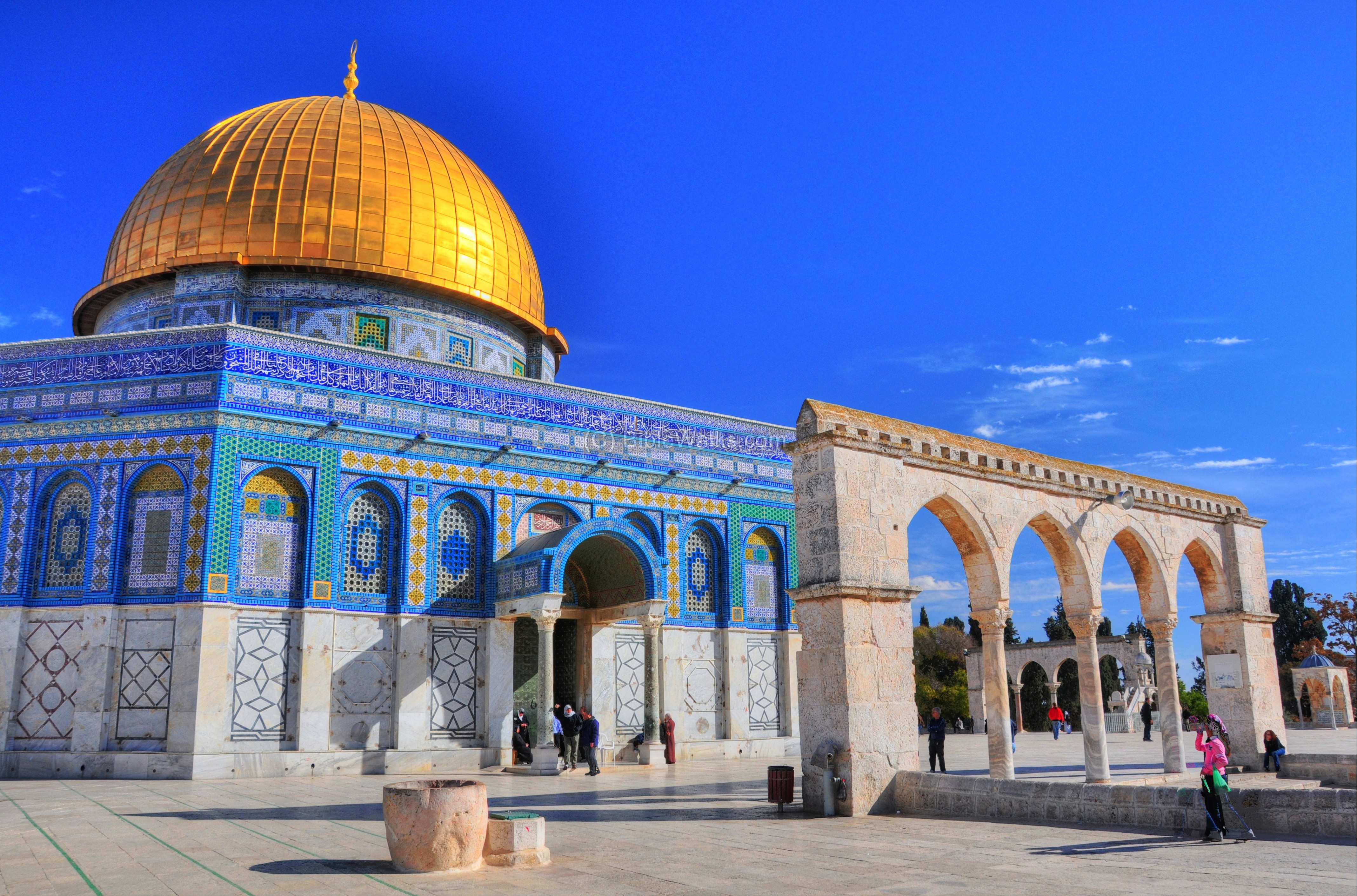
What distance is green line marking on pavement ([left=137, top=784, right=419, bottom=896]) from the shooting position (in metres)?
6.32

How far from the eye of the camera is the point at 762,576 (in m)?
20.5

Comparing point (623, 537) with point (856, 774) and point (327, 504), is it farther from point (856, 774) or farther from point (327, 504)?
point (856, 774)

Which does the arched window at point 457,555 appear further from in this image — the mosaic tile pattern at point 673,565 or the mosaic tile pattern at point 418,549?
the mosaic tile pattern at point 673,565

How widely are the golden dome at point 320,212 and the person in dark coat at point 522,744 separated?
29.0 ft

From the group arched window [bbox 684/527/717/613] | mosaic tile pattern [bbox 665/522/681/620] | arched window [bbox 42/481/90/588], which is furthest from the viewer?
arched window [bbox 684/527/717/613]

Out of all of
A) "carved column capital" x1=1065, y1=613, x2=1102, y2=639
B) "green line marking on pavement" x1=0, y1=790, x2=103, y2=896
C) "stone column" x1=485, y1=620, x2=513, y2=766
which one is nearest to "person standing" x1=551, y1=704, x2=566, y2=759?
"stone column" x1=485, y1=620, x2=513, y2=766

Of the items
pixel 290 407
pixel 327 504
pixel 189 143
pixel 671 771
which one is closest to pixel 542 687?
pixel 671 771

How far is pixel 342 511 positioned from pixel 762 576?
826 centimetres

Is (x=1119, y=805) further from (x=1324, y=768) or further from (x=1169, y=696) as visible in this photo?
(x=1324, y=768)

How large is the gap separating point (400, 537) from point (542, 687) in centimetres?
334

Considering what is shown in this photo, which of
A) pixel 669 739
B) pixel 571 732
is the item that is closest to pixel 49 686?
pixel 571 732

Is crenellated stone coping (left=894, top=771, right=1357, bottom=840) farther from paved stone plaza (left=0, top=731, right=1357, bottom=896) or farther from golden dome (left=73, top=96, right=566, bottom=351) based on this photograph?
golden dome (left=73, top=96, right=566, bottom=351)

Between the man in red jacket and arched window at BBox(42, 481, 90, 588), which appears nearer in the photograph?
arched window at BBox(42, 481, 90, 588)

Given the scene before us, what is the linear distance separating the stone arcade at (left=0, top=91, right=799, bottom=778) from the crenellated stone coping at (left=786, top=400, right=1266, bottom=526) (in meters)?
6.86
